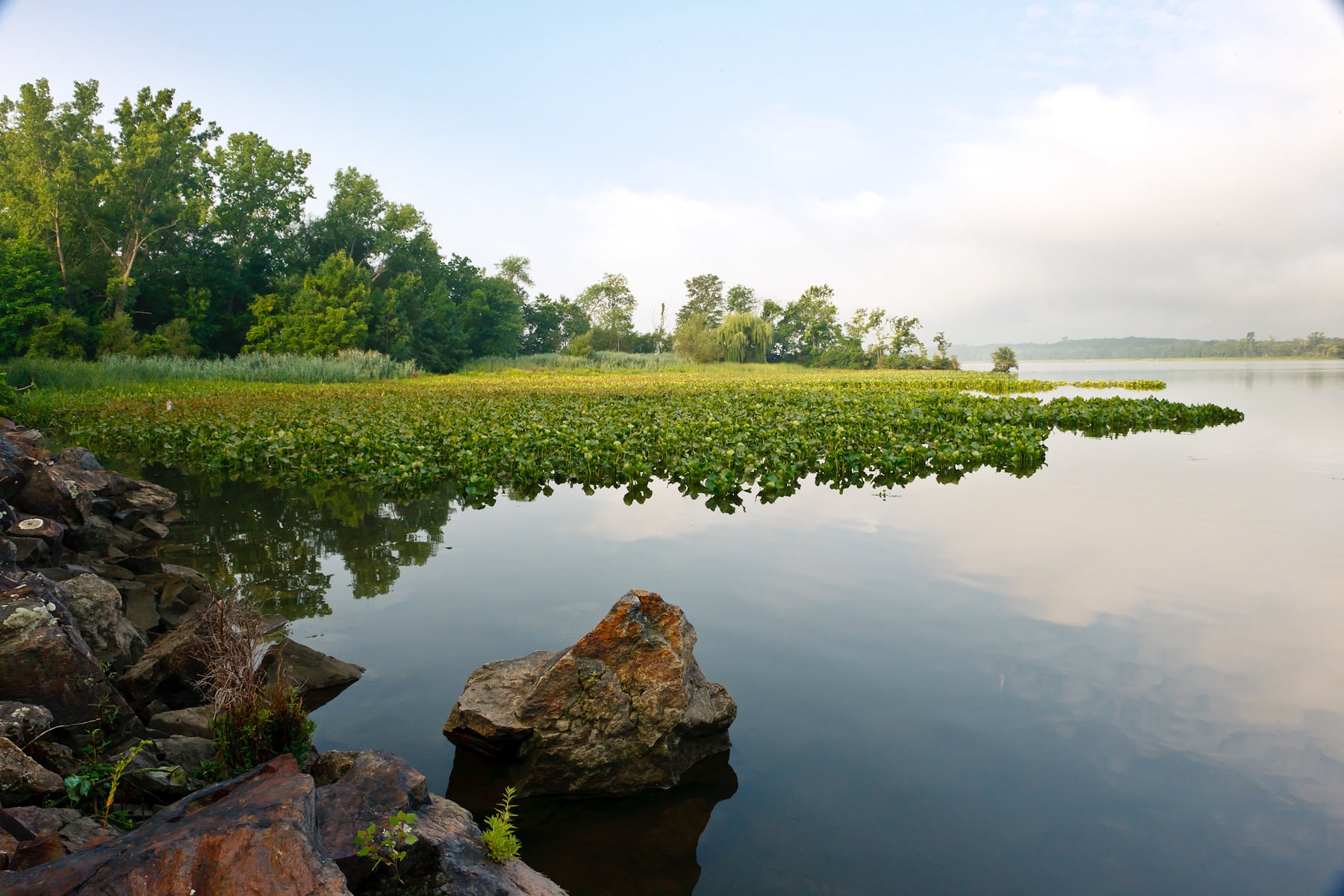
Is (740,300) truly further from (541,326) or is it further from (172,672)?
(172,672)

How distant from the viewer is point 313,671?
4379 millimetres

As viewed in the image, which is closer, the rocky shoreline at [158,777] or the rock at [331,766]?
the rocky shoreline at [158,777]

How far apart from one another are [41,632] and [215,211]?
156 feet

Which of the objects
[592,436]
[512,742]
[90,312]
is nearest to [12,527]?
[512,742]

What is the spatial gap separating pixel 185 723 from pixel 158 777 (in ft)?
2.27

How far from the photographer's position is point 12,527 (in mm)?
4945

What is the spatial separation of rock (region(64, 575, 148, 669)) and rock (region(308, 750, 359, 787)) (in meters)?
1.65

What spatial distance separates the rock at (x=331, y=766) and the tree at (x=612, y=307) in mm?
74151

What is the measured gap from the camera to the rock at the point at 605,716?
3.46m

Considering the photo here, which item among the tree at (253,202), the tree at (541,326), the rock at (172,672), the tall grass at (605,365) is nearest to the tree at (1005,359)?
the tall grass at (605,365)

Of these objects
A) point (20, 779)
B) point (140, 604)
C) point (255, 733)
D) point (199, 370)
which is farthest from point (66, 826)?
point (199, 370)

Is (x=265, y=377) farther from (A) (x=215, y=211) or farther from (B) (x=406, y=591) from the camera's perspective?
(B) (x=406, y=591)

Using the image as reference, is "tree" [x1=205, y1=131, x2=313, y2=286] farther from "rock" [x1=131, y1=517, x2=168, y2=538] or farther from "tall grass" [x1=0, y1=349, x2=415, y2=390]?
"rock" [x1=131, y1=517, x2=168, y2=538]

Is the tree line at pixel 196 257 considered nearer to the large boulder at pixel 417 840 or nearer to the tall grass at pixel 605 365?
the tall grass at pixel 605 365
